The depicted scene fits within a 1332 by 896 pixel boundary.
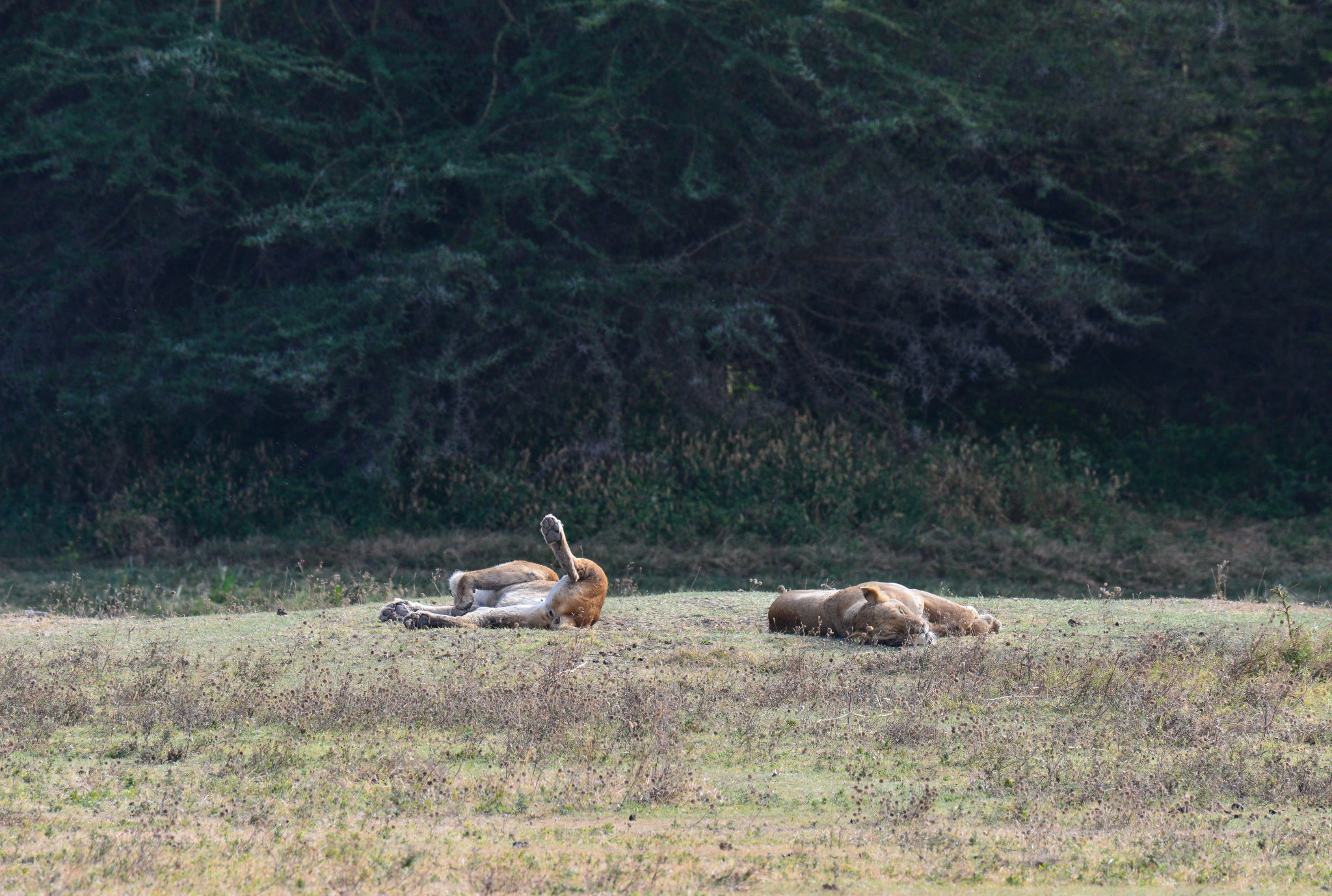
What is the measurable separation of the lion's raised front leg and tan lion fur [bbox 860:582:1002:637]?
1.82 metres

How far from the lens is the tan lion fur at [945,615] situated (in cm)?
834

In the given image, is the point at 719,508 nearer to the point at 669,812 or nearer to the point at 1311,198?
the point at 1311,198

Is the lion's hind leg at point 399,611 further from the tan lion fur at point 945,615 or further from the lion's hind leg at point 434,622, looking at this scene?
the tan lion fur at point 945,615

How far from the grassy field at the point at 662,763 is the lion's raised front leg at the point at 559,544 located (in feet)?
1.45

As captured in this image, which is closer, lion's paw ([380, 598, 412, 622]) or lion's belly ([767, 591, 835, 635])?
lion's belly ([767, 591, 835, 635])

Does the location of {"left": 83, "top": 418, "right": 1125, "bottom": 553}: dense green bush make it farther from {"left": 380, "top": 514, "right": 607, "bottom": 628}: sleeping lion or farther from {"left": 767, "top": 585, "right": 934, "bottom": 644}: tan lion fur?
{"left": 767, "top": 585, "right": 934, "bottom": 644}: tan lion fur

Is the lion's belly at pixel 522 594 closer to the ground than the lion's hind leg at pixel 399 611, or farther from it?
farther from it

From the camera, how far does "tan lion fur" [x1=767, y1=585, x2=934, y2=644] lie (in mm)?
7977

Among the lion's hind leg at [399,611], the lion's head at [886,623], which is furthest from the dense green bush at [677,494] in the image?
the lion's head at [886,623]

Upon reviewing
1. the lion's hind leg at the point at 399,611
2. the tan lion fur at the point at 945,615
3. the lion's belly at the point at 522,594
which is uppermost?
the tan lion fur at the point at 945,615

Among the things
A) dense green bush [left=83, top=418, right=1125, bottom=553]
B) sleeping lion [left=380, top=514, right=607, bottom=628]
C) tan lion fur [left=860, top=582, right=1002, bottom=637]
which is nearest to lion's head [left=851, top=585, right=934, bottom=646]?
tan lion fur [left=860, top=582, right=1002, bottom=637]

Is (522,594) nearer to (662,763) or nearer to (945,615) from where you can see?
(945,615)

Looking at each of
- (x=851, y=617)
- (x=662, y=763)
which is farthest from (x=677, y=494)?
(x=662, y=763)

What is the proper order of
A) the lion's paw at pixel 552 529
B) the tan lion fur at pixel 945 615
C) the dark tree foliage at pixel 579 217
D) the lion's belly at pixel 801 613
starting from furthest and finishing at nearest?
the dark tree foliage at pixel 579 217
the lion's belly at pixel 801 613
the tan lion fur at pixel 945 615
the lion's paw at pixel 552 529
